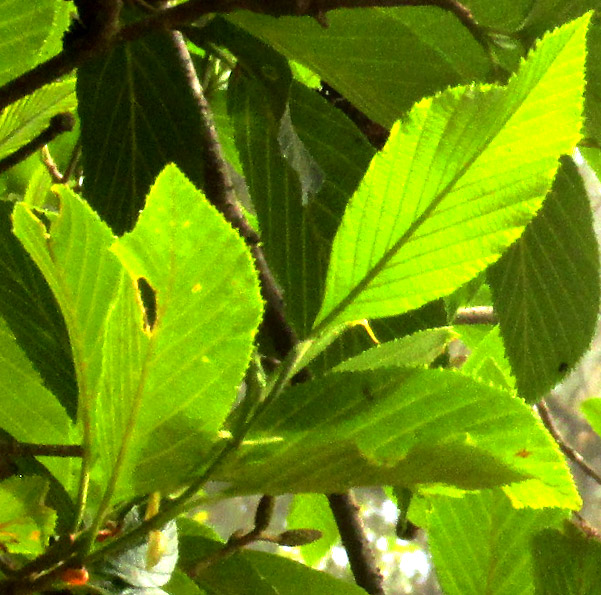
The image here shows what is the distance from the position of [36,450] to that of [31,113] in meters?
0.16

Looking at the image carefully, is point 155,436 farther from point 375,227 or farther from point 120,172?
point 120,172

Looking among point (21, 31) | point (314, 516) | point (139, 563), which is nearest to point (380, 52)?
point (21, 31)

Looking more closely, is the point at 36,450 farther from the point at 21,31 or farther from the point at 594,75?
the point at 594,75

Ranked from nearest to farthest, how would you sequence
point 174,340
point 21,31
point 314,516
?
point 174,340 → point 21,31 → point 314,516

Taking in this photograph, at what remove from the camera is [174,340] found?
0.82 feet

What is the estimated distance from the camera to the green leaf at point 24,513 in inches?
12.6

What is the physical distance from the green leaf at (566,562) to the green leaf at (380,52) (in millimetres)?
278

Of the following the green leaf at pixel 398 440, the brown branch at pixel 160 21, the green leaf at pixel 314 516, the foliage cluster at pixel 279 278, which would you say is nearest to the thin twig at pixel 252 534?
the foliage cluster at pixel 279 278

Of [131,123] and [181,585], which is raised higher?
[131,123]

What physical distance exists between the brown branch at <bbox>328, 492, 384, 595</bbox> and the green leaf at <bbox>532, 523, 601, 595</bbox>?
0.12 metres

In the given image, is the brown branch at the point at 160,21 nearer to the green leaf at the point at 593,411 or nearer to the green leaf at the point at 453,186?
the green leaf at the point at 453,186

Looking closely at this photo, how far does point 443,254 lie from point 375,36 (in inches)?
7.9

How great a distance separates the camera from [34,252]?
0.81 ft

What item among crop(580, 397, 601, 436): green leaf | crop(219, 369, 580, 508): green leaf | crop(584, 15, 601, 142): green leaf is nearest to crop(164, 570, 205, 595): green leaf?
crop(219, 369, 580, 508): green leaf
